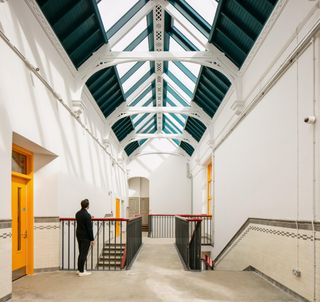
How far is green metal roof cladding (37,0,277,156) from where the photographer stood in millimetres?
5688

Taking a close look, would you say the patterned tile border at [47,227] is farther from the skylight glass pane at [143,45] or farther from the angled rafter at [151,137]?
the angled rafter at [151,137]

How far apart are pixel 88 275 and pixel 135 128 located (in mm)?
10584

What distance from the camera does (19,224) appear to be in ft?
17.5

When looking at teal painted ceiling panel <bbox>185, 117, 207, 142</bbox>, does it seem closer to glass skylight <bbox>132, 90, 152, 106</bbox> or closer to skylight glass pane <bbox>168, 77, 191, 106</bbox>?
skylight glass pane <bbox>168, 77, 191, 106</bbox>

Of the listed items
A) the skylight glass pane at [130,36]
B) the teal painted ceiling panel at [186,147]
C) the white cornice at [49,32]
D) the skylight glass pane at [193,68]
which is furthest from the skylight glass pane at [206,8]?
the teal painted ceiling panel at [186,147]

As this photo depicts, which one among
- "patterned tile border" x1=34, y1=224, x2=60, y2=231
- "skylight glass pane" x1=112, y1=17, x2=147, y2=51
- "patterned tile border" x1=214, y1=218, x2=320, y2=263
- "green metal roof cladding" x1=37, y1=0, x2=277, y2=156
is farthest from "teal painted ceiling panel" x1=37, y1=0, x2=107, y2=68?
"patterned tile border" x1=214, y1=218, x2=320, y2=263

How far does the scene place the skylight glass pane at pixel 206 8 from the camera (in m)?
6.52

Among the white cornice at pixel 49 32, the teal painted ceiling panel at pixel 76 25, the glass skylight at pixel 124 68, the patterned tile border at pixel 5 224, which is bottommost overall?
the patterned tile border at pixel 5 224

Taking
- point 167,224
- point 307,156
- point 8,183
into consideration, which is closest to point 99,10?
point 8,183

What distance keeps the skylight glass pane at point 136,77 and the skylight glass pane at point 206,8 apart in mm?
A: 3440

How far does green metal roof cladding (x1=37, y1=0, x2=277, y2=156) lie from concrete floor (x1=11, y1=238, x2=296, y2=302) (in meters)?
4.05

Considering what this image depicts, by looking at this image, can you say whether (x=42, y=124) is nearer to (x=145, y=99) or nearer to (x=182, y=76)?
(x=182, y=76)

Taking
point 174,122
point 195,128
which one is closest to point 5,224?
point 195,128

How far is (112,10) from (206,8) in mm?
1874
